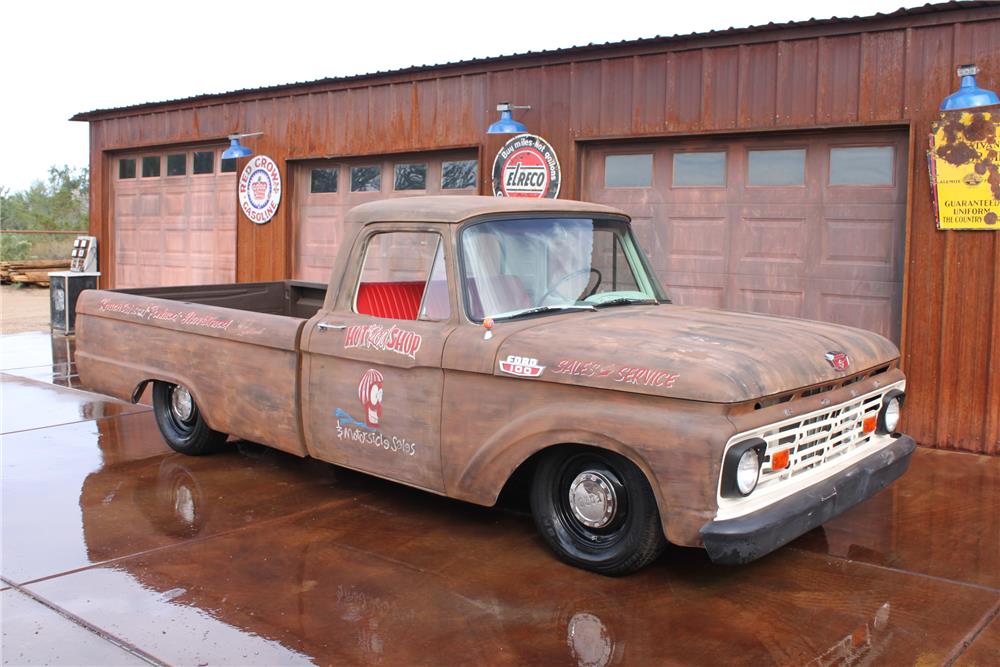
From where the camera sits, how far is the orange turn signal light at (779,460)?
13.2 feet

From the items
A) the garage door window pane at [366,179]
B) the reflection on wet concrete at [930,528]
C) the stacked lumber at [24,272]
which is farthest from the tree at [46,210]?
the reflection on wet concrete at [930,528]

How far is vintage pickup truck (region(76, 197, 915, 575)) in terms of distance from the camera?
12.8 ft

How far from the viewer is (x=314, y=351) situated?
17.6ft

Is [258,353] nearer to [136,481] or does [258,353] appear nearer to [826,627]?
[136,481]

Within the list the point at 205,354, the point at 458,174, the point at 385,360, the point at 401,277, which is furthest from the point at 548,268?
the point at 458,174

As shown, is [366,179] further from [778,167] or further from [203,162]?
[778,167]

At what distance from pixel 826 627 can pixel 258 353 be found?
3512 millimetres

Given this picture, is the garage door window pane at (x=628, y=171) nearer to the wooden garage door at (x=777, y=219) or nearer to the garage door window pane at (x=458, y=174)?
the wooden garage door at (x=777, y=219)

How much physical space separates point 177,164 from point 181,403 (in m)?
7.83

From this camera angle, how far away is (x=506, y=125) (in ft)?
28.5

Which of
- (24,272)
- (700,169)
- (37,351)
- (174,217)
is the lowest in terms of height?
(37,351)

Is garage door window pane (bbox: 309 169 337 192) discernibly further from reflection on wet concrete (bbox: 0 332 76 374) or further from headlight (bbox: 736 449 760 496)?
headlight (bbox: 736 449 760 496)

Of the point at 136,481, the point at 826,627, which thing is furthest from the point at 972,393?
the point at 136,481

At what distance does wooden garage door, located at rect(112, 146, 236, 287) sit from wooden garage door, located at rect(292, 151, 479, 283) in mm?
1405
